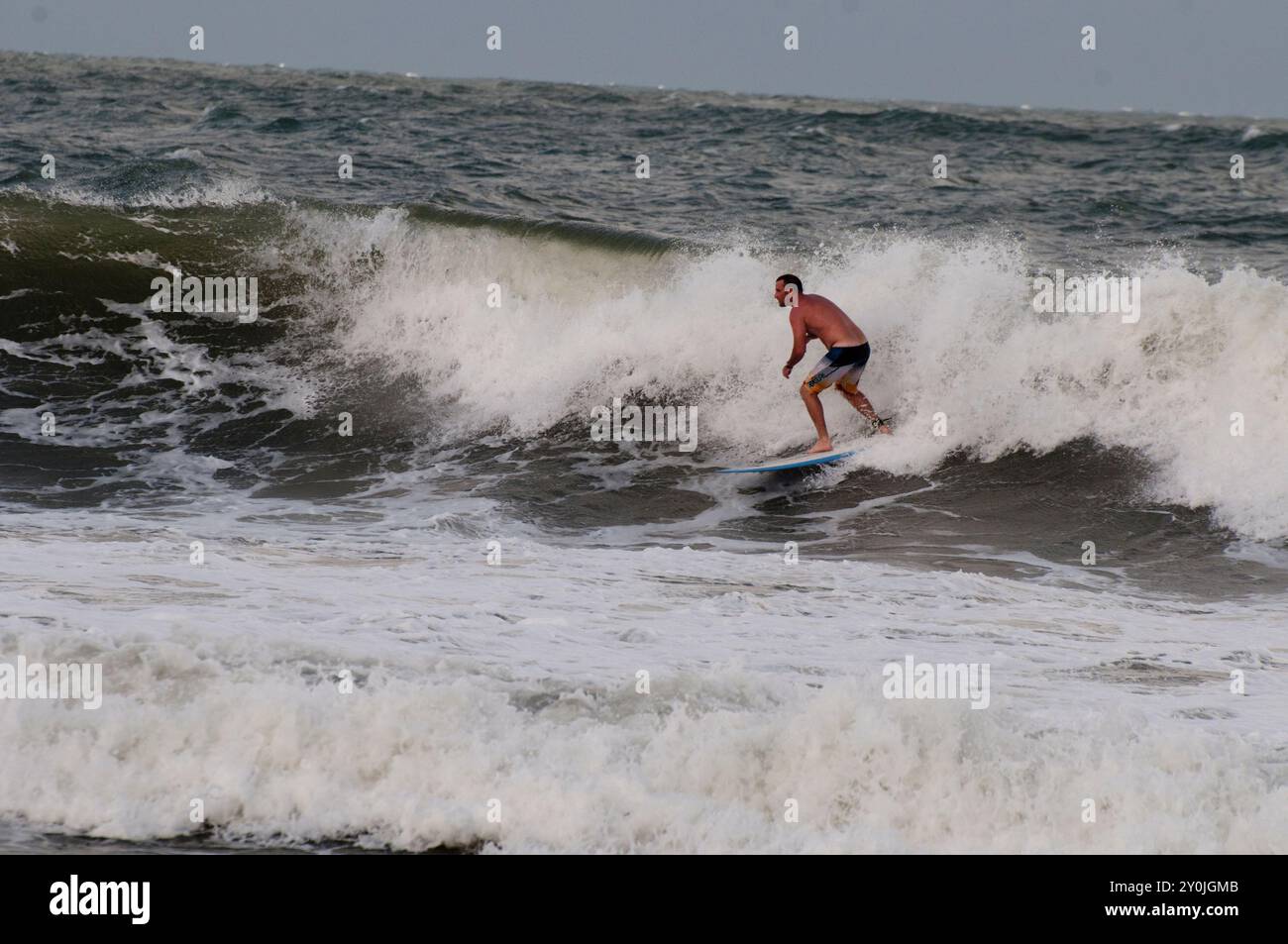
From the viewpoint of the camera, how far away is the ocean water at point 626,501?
4.52m

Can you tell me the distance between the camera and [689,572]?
7926mm

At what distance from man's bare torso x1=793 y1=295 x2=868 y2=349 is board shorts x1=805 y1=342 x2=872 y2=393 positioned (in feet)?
0.18

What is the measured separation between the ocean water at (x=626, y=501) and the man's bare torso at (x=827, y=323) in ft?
3.08

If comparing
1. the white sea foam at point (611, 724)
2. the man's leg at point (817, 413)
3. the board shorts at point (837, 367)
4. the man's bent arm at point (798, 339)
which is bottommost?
the white sea foam at point (611, 724)

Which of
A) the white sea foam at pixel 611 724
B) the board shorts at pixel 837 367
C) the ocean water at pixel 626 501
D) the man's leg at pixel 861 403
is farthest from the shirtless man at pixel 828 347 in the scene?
the white sea foam at pixel 611 724

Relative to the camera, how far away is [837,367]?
35.0 feet

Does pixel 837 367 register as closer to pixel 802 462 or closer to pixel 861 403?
pixel 861 403

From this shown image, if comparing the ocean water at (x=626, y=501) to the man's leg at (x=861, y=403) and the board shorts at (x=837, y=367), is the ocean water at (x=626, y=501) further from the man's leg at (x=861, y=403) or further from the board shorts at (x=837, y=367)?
the board shorts at (x=837, y=367)

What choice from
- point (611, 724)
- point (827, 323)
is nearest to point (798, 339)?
point (827, 323)

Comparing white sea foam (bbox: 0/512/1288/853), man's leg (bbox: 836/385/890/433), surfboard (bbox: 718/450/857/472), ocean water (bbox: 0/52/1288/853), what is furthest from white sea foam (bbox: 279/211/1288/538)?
white sea foam (bbox: 0/512/1288/853)

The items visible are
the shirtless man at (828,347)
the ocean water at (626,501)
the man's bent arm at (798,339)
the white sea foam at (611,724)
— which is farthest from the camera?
the shirtless man at (828,347)
